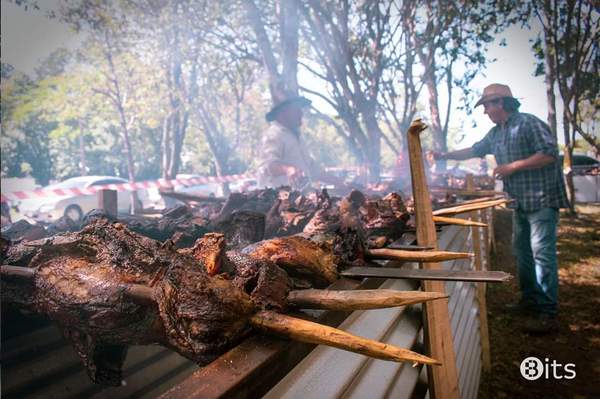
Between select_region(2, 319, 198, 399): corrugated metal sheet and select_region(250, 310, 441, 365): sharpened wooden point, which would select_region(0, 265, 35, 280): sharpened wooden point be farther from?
select_region(250, 310, 441, 365): sharpened wooden point

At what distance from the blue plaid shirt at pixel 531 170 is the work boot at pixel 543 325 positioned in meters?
1.43

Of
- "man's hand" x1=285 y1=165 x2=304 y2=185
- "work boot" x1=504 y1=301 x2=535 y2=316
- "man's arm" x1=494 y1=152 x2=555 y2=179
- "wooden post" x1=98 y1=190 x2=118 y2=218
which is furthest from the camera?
"man's hand" x1=285 y1=165 x2=304 y2=185

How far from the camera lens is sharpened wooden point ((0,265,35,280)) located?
155cm

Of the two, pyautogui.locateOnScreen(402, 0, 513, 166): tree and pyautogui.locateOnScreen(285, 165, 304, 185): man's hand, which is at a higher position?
pyautogui.locateOnScreen(402, 0, 513, 166): tree

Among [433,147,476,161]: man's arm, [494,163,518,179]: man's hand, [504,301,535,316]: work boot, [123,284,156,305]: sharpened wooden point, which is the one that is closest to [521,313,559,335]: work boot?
[504,301,535,316]: work boot

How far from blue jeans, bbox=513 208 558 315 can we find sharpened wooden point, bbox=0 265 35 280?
5.17 m

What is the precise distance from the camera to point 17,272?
159 cm

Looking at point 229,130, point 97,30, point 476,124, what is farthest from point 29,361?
point 229,130

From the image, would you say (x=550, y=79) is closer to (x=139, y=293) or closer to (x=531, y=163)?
(x=531, y=163)

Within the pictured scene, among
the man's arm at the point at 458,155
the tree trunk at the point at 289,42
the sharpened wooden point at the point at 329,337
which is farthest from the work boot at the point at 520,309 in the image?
the tree trunk at the point at 289,42

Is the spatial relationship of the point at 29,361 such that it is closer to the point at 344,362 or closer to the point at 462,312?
the point at 344,362

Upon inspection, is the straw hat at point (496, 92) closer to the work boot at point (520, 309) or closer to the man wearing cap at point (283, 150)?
the work boot at point (520, 309)

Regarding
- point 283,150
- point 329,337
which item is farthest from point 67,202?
point 329,337

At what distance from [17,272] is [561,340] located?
18.3 feet
